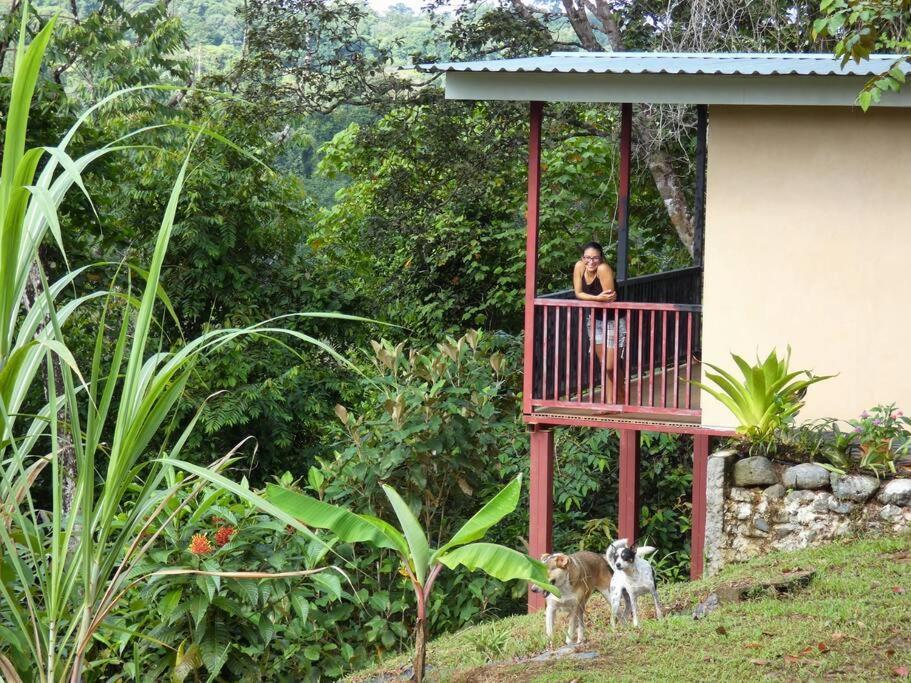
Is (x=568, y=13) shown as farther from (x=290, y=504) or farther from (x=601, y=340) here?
(x=290, y=504)

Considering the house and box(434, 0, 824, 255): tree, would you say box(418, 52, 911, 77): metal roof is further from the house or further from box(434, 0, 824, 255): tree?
box(434, 0, 824, 255): tree

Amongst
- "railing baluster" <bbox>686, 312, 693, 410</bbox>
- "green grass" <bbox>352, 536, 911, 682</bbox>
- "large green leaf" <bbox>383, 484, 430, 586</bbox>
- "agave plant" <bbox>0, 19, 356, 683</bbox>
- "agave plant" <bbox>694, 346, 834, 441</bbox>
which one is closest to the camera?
"agave plant" <bbox>0, 19, 356, 683</bbox>

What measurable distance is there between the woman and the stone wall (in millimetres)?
1361

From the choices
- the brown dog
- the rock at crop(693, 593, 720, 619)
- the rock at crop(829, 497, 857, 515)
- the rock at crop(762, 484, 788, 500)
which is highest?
the rock at crop(762, 484, 788, 500)

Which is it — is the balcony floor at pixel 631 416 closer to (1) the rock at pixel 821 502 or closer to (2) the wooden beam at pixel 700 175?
(1) the rock at pixel 821 502

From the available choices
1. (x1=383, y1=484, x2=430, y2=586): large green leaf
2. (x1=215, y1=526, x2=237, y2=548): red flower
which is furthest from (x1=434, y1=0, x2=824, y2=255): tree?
(x1=383, y1=484, x2=430, y2=586): large green leaf

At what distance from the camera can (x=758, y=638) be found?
5672mm

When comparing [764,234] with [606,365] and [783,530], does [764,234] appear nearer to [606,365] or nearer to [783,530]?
[606,365]

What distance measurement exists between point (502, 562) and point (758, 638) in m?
1.75

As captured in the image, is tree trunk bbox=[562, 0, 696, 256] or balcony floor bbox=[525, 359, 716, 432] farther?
tree trunk bbox=[562, 0, 696, 256]

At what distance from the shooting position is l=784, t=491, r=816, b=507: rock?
25.3ft

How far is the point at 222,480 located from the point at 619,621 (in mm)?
4357

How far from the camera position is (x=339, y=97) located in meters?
15.7

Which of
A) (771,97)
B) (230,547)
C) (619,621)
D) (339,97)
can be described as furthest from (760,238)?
(339,97)
